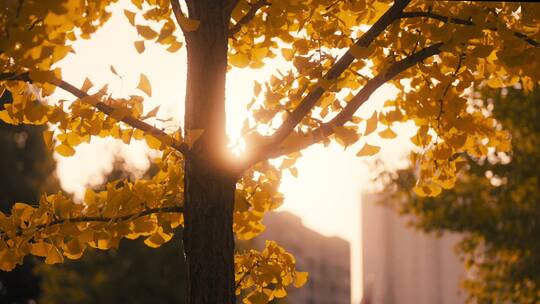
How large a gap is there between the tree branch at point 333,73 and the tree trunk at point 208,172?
0.30m

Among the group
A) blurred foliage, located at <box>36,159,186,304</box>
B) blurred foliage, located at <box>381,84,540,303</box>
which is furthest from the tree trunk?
blurred foliage, located at <box>36,159,186,304</box>

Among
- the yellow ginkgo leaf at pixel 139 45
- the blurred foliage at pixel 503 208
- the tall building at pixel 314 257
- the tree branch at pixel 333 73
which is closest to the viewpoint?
the yellow ginkgo leaf at pixel 139 45

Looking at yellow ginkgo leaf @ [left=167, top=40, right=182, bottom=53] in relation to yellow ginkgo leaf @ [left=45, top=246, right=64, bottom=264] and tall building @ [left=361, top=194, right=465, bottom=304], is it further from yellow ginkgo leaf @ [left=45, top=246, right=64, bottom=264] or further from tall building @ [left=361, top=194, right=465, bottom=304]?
tall building @ [left=361, top=194, right=465, bottom=304]

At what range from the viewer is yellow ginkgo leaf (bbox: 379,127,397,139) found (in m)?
4.40

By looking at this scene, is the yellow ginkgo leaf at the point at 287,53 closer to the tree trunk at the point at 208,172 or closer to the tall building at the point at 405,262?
Answer: the tree trunk at the point at 208,172

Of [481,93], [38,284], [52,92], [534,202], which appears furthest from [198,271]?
[38,284]

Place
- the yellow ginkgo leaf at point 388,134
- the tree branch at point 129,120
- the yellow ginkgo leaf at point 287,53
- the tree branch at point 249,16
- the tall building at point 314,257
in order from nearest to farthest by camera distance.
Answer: the tree branch at point 129,120 < the tree branch at point 249,16 < the yellow ginkgo leaf at point 388,134 < the yellow ginkgo leaf at point 287,53 < the tall building at point 314,257

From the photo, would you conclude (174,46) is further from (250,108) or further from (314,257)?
(314,257)

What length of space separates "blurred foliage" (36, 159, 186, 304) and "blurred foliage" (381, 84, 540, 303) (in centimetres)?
1499

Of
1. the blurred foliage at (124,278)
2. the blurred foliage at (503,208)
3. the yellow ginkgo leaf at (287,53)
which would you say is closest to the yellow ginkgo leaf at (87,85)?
the yellow ginkgo leaf at (287,53)

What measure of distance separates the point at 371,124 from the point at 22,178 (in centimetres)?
2976

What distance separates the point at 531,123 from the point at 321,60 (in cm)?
1068

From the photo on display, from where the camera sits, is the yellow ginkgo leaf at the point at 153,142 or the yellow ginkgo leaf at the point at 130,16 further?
the yellow ginkgo leaf at the point at 153,142

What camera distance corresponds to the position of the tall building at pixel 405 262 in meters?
78.3
